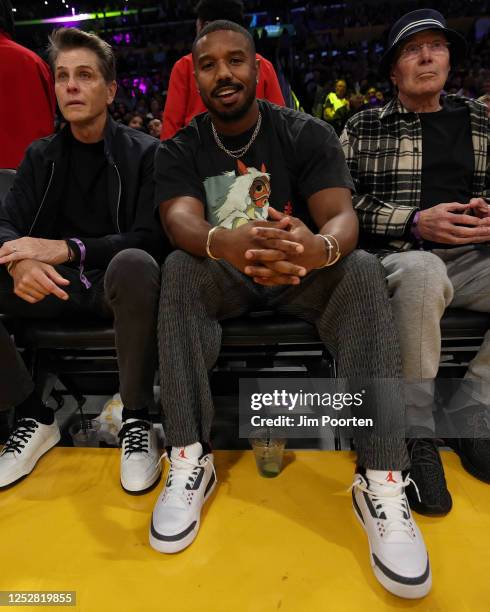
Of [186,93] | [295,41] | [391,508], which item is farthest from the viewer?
[295,41]

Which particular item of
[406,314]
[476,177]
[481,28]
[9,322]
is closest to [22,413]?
[9,322]

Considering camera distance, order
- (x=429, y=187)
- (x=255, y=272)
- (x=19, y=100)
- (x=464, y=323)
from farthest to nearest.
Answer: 1. (x=19, y=100)
2. (x=429, y=187)
3. (x=464, y=323)
4. (x=255, y=272)

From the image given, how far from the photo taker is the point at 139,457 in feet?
4.94

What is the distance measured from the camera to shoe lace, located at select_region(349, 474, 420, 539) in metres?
1.17

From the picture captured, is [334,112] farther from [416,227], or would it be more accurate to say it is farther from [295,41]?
[295,41]

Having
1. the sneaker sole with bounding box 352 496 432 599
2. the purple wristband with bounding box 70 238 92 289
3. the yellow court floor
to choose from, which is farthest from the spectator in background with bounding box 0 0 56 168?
the sneaker sole with bounding box 352 496 432 599

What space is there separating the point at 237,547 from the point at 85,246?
3.71 feet

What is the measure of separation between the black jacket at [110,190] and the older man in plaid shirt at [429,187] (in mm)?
857

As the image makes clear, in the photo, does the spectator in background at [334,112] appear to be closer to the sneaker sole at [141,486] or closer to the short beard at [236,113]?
the short beard at [236,113]

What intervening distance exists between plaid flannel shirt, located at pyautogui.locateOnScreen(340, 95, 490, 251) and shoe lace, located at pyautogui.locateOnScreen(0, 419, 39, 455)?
1.50 m

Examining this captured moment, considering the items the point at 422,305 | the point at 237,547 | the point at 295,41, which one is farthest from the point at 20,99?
the point at 295,41

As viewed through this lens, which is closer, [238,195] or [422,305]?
[422,305]

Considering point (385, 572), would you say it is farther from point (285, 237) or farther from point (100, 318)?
point (100, 318)

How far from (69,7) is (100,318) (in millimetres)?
16975
